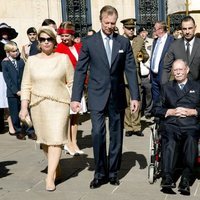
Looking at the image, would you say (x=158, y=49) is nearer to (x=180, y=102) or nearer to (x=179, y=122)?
(x=180, y=102)

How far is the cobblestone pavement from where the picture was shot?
543cm

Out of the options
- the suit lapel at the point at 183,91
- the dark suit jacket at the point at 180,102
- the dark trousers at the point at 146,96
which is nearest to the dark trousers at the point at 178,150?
the dark suit jacket at the point at 180,102

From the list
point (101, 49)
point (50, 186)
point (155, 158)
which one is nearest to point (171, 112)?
point (155, 158)

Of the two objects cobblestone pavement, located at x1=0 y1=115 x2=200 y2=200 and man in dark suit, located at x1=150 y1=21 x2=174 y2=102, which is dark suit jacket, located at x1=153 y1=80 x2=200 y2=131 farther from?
man in dark suit, located at x1=150 y1=21 x2=174 y2=102

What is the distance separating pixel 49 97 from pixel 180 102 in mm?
1539

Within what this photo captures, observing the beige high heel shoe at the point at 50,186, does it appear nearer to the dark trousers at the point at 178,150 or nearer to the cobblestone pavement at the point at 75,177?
the cobblestone pavement at the point at 75,177

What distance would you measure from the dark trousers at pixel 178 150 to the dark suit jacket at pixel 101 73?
0.64 metres

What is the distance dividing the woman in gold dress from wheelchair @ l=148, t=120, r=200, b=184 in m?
1.03

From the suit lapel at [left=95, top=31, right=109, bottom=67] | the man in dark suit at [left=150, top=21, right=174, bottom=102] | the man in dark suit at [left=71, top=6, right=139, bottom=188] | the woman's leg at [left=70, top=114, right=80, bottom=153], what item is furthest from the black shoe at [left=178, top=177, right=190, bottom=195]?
the man in dark suit at [left=150, top=21, right=174, bottom=102]

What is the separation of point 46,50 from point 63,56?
8.5 inches

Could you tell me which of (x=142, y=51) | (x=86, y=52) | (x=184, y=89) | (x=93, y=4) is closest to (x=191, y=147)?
(x=184, y=89)

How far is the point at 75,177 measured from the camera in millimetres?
6168

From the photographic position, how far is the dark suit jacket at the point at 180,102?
227 inches

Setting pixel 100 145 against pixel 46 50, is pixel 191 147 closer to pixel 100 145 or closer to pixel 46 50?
pixel 100 145
